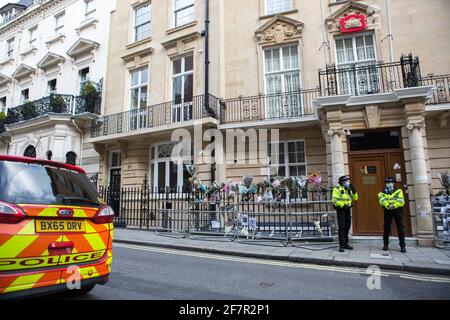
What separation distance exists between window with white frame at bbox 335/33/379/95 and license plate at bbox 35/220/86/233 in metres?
10.5

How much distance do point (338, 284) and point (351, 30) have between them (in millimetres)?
10610

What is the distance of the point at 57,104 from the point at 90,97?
181 centimetres

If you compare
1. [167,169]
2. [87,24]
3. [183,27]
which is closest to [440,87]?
[183,27]

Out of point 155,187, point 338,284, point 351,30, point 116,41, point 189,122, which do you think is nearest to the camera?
point 338,284

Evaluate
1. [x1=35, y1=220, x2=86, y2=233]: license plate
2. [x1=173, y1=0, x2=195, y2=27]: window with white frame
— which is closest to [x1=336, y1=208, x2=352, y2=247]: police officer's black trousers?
[x1=35, y1=220, x2=86, y2=233]: license plate

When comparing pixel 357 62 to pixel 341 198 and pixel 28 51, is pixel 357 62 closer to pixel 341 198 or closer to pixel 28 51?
pixel 341 198

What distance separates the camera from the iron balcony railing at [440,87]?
34.7ft

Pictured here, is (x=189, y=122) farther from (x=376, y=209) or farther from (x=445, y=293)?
(x=445, y=293)

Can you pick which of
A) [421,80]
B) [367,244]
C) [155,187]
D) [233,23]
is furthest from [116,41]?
[367,244]

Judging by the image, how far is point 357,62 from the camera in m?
12.3

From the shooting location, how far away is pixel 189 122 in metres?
13.4

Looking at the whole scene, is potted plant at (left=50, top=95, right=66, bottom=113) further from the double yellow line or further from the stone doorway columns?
the stone doorway columns

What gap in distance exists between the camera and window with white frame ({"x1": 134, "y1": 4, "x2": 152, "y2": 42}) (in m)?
17.2
